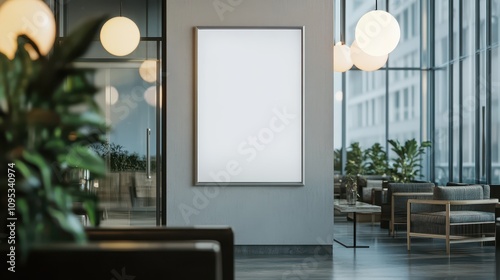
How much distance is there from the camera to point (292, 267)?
6.93 meters

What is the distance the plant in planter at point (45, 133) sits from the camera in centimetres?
149

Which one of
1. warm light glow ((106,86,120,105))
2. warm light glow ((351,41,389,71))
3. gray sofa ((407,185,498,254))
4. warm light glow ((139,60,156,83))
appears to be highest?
warm light glow ((351,41,389,71))

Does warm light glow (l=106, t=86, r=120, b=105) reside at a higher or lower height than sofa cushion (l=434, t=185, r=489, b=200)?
higher

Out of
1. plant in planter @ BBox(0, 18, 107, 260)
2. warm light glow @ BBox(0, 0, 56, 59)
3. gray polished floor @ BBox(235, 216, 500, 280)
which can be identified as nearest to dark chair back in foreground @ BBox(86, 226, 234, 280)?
plant in planter @ BBox(0, 18, 107, 260)

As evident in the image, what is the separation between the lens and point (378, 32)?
7043mm

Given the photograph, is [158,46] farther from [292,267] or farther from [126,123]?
[292,267]

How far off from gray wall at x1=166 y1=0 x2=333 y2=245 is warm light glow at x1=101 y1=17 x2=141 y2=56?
45 centimetres

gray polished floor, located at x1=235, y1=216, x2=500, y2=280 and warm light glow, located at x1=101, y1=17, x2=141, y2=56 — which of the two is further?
warm light glow, located at x1=101, y1=17, x2=141, y2=56

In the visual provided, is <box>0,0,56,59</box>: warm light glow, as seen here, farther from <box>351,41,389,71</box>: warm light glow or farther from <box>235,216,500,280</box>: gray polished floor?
<box>351,41,389,71</box>: warm light glow

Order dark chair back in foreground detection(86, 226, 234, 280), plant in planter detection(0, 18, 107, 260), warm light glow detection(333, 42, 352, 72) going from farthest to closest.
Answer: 1. warm light glow detection(333, 42, 352, 72)
2. dark chair back in foreground detection(86, 226, 234, 280)
3. plant in planter detection(0, 18, 107, 260)

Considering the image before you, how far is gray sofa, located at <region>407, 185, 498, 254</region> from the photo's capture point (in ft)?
28.0

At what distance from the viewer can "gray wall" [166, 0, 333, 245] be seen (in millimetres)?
7902

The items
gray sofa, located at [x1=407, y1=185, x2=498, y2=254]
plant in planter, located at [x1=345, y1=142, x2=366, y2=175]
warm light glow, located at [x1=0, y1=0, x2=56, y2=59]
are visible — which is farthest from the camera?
plant in planter, located at [x1=345, y1=142, x2=366, y2=175]

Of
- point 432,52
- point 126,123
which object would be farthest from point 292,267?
point 432,52
